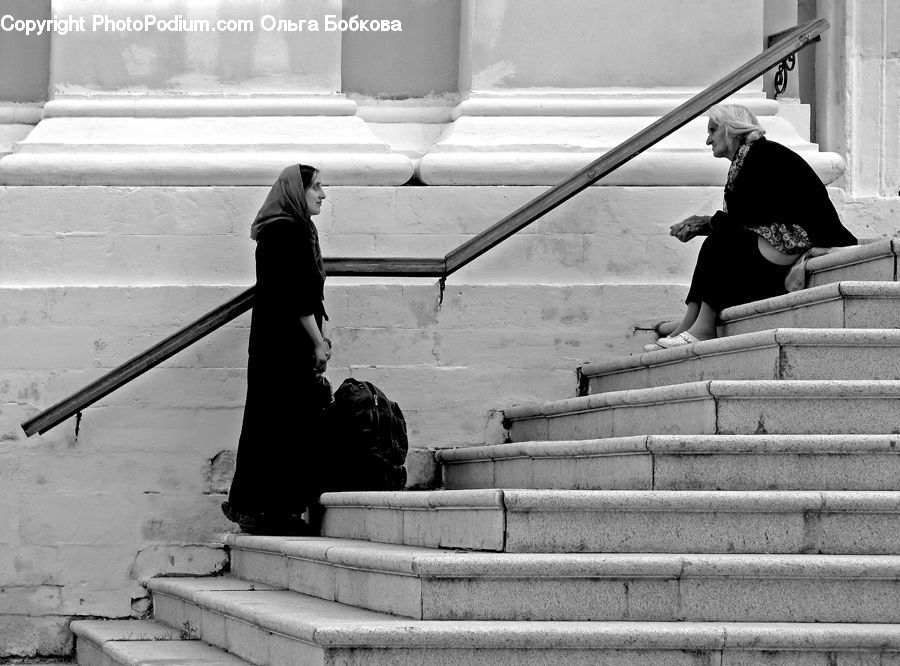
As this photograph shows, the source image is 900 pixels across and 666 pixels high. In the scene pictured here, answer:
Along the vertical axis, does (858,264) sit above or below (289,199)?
below

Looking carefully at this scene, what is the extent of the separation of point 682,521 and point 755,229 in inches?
95.2

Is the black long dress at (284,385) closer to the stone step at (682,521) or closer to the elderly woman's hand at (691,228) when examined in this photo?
the elderly woman's hand at (691,228)

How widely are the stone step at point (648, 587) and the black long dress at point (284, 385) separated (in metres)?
2.19

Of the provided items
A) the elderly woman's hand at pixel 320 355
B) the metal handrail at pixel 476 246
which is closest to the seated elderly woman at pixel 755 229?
the metal handrail at pixel 476 246

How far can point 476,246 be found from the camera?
7.71 metres

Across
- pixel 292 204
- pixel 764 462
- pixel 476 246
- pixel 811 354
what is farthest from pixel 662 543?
pixel 476 246

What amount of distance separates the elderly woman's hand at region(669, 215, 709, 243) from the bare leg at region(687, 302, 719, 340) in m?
0.48

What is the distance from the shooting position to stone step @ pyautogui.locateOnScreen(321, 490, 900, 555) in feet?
16.7

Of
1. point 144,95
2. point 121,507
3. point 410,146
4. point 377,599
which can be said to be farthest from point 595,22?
point 377,599

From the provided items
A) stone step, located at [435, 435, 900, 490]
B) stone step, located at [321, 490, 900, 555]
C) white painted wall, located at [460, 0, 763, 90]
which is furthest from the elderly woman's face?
stone step, located at [321, 490, 900, 555]

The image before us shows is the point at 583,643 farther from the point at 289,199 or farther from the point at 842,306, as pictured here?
the point at 289,199

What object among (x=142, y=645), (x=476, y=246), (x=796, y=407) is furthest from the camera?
(x=476, y=246)

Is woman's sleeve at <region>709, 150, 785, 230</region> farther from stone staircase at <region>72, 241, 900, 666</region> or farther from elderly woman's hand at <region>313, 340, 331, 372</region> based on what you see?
elderly woman's hand at <region>313, 340, 331, 372</region>

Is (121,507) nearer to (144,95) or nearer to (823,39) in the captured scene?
(144,95)
